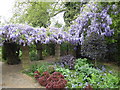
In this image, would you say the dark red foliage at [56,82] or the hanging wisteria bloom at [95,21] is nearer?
the dark red foliage at [56,82]

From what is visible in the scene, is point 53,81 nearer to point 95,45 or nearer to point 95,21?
point 95,45

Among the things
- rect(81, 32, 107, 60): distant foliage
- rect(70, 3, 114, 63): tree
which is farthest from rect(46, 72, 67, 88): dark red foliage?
rect(70, 3, 114, 63): tree

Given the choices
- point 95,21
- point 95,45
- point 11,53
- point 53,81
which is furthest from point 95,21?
point 11,53

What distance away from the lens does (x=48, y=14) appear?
31.8 ft

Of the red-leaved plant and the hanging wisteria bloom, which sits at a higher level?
the hanging wisteria bloom

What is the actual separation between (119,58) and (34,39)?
4.34m

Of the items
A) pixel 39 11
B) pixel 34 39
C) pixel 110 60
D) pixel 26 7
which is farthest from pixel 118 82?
pixel 26 7

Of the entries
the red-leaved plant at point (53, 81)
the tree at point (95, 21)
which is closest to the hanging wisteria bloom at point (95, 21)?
the tree at point (95, 21)

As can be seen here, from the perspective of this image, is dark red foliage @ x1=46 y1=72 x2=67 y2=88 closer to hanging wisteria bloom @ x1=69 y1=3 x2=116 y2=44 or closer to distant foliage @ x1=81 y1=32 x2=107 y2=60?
distant foliage @ x1=81 y1=32 x2=107 y2=60

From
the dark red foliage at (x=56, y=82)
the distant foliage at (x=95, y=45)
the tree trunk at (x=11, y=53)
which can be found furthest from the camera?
the tree trunk at (x=11, y=53)

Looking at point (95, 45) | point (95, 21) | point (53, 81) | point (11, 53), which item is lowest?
point (53, 81)

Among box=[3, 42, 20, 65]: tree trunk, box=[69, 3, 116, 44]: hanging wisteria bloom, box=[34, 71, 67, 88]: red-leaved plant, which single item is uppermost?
box=[69, 3, 116, 44]: hanging wisteria bloom

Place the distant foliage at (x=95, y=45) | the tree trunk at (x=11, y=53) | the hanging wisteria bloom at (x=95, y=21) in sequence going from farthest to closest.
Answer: the tree trunk at (x=11, y=53)
the distant foliage at (x=95, y=45)
the hanging wisteria bloom at (x=95, y=21)

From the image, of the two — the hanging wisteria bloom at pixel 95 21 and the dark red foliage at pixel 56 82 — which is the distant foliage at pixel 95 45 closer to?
the hanging wisteria bloom at pixel 95 21
